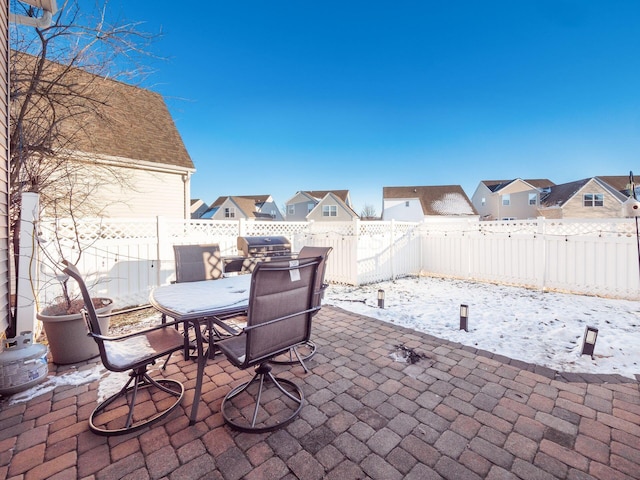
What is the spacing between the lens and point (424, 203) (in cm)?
2591

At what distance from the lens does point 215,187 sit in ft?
109

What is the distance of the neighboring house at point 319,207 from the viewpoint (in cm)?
2458

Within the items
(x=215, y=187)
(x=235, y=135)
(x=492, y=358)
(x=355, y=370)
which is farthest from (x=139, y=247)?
(x=215, y=187)

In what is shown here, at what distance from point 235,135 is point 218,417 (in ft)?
50.8

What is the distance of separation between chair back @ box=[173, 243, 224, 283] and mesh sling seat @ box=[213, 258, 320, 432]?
1628mm

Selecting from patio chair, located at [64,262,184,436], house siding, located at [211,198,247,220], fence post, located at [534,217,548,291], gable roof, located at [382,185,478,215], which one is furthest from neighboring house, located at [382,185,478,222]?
patio chair, located at [64,262,184,436]

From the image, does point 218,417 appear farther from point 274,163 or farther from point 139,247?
point 274,163

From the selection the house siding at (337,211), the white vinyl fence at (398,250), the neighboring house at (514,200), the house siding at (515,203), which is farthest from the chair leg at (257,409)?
the house siding at (515,203)

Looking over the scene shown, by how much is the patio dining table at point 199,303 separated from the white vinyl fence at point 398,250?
1.90 metres

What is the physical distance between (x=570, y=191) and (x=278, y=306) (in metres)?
29.7

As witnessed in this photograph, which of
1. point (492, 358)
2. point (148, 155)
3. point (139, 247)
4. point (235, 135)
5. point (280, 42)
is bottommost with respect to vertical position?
point (492, 358)

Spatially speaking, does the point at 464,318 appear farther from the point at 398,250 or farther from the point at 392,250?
the point at 398,250

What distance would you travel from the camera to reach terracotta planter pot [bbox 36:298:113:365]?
2.67 m

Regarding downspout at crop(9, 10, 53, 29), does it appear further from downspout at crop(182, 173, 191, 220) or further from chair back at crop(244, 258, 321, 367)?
downspout at crop(182, 173, 191, 220)
